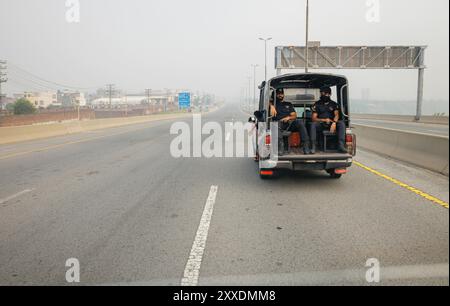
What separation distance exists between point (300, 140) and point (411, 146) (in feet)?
14.0

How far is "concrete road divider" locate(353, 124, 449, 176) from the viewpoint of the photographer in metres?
8.34

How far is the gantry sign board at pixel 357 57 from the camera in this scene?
3628 cm

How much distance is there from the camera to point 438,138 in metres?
8.43

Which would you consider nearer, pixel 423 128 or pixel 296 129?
pixel 296 129

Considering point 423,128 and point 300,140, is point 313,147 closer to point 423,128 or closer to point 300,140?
point 300,140

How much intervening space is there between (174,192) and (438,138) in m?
6.49

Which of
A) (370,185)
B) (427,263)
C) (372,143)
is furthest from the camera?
(372,143)

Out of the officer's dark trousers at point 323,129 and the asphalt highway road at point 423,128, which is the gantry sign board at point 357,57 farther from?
the officer's dark trousers at point 323,129

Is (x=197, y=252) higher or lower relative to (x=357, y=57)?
lower

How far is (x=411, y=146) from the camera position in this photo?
9.98 metres

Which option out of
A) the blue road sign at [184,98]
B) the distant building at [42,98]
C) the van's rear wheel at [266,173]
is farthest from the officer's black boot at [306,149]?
the distant building at [42,98]

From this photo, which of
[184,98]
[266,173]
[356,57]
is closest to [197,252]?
[266,173]

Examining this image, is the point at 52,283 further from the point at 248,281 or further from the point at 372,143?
the point at 372,143

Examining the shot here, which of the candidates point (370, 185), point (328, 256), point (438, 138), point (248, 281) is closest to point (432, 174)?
point (438, 138)
